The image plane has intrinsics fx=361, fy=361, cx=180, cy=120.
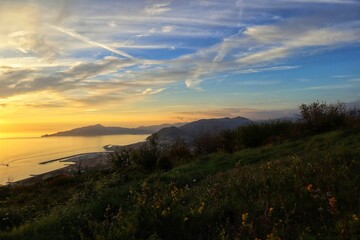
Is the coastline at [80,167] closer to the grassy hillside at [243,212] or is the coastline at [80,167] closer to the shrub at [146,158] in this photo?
the shrub at [146,158]

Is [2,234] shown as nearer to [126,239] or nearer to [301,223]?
[126,239]

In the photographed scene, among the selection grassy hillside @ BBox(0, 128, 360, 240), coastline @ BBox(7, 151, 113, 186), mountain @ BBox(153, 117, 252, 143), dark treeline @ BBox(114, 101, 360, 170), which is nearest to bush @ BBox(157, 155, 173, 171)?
dark treeline @ BBox(114, 101, 360, 170)

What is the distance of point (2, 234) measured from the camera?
6.80 metres

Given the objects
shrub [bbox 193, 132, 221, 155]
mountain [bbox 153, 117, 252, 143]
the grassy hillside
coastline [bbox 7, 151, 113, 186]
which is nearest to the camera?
the grassy hillside

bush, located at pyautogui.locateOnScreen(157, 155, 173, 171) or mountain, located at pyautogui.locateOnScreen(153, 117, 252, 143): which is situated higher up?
mountain, located at pyautogui.locateOnScreen(153, 117, 252, 143)

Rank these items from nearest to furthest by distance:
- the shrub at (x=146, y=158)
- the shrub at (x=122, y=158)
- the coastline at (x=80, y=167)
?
the shrub at (x=146, y=158)
the shrub at (x=122, y=158)
the coastline at (x=80, y=167)

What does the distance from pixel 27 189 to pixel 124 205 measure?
12605mm

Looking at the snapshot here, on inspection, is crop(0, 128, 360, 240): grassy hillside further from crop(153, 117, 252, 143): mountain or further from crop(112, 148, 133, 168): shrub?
crop(153, 117, 252, 143): mountain

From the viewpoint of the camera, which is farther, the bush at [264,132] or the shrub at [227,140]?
the shrub at [227,140]

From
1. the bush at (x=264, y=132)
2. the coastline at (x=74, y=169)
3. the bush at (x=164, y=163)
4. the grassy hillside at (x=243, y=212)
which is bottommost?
the coastline at (x=74, y=169)

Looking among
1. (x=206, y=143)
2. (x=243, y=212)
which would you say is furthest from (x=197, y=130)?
(x=243, y=212)

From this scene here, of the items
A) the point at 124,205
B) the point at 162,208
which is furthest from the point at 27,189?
the point at 162,208

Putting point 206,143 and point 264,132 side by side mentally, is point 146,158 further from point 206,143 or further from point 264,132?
point 264,132

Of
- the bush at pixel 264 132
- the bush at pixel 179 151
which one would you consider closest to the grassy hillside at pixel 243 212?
the bush at pixel 179 151
